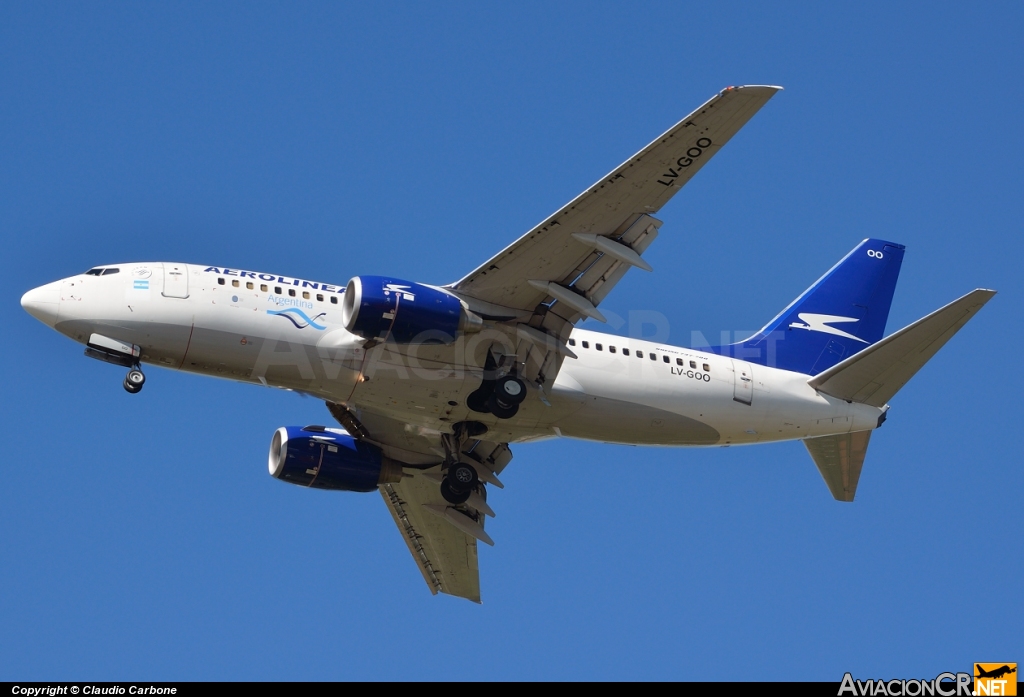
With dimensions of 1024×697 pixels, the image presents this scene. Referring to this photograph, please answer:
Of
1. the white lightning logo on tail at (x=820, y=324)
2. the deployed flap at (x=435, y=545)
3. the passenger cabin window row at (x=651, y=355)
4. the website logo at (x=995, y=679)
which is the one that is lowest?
the website logo at (x=995, y=679)

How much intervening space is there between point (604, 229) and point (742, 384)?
7979mm

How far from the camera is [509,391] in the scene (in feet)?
119

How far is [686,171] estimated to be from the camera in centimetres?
3256

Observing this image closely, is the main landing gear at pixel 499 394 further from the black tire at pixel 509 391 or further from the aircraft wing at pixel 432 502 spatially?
the aircraft wing at pixel 432 502

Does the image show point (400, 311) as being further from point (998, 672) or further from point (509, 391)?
point (998, 672)

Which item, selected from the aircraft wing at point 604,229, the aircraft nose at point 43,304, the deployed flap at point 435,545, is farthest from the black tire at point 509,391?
the aircraft nose at point 43,304

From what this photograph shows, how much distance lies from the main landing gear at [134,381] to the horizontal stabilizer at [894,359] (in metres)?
20.3

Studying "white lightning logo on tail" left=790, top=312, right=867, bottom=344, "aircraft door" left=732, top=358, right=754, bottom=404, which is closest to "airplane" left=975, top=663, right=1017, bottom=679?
"aircraft door" left=732, top=358, right=754, bottom=404

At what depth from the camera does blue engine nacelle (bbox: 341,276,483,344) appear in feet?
109

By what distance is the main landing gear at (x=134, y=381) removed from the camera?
3462cm

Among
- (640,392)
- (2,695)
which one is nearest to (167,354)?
(2,695)

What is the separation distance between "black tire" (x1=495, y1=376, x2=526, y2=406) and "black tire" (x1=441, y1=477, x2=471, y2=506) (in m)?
4.89

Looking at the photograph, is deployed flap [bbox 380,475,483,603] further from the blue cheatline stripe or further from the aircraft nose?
the aircraft nose

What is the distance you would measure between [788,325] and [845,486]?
18.6 feet
